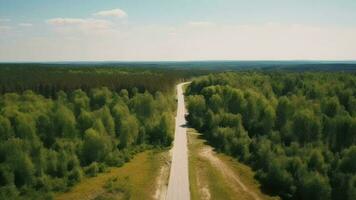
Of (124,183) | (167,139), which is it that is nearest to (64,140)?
(124,183)

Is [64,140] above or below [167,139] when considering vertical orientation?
above

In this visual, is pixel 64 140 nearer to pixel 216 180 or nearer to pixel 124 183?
pixel 124 183

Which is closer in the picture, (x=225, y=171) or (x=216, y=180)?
(x=216, y=180)

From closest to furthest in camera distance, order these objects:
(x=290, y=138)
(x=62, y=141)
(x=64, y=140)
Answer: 1. (x=62, y=141)
2. (x=64, y=140)
3. (x=290, y=138)

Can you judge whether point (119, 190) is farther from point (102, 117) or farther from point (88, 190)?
point (102, 117)

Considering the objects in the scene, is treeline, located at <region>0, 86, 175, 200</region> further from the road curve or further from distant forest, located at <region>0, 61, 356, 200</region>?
the road curve

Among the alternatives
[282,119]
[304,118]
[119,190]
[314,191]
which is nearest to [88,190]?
[119,190]
